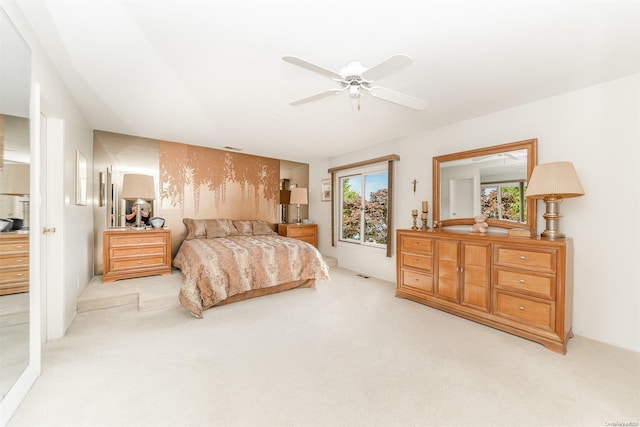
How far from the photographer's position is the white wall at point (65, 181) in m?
1.87

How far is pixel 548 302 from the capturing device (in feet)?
7.58

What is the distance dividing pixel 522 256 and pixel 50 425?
3.63 metres

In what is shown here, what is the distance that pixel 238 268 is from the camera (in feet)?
10.6

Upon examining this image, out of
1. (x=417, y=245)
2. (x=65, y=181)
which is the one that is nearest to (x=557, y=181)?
(x=417, y=245)

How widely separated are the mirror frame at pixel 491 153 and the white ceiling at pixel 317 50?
1.49 feet

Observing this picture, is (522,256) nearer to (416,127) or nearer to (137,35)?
(416,127)

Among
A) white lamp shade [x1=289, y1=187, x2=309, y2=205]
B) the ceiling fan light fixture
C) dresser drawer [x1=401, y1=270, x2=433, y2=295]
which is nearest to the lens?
the ceiling fan light fixture

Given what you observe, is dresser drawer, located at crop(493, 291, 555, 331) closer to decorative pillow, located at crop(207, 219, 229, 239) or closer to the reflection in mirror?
the reflection in mirror

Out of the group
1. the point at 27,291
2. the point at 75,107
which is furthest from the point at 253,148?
the point at 27,291

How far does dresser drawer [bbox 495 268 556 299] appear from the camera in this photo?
2307mm

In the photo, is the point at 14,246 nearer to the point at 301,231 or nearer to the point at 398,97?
the point at 398,97

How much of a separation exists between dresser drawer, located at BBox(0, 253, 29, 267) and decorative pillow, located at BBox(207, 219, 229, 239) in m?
2.90

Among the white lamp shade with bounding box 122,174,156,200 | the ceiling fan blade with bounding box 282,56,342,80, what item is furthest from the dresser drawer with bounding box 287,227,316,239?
the ceiling fan blade with bounding box 282,56,342,80

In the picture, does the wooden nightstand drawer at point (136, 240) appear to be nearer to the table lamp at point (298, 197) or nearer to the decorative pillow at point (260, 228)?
the decorative pillow at point (260, 228)
